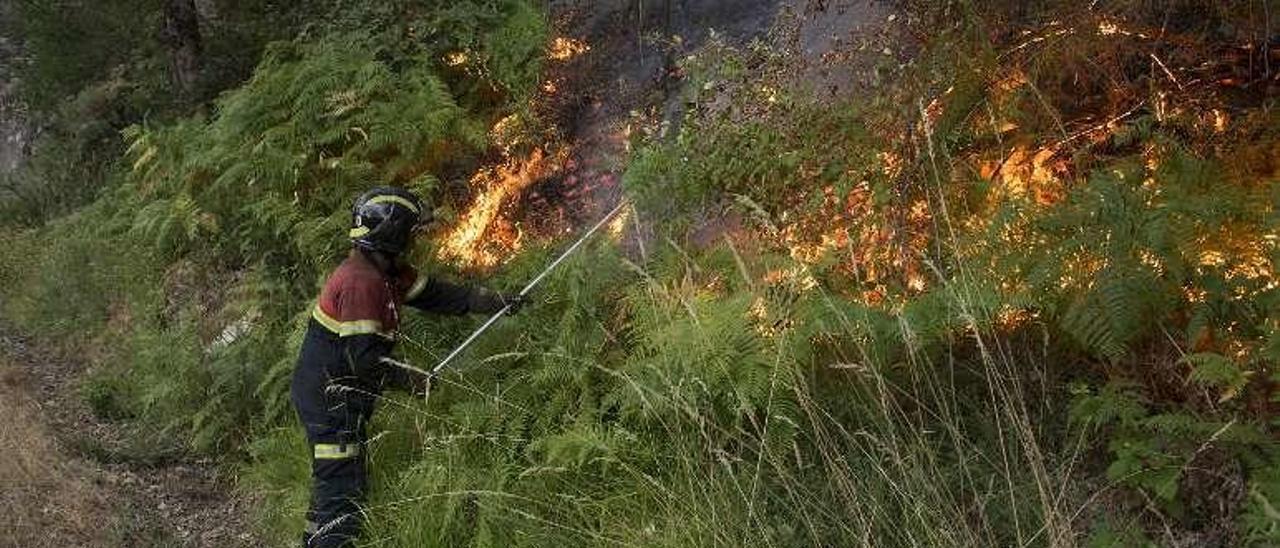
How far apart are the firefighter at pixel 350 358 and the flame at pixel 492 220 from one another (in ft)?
5.91

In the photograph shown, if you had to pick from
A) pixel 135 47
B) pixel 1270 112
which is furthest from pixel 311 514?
pixel 135 47

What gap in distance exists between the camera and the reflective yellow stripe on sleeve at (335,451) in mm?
5098

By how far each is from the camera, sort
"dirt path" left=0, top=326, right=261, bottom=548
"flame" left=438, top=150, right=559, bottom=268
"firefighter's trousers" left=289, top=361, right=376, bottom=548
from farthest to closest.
A: "flame" left=438, top=150, right=559, bottom=268, "dirt path" left=0, top=326, right=261, bottom=548, "firefighter's trousers" left=289, top=361, right=376, bottom=548

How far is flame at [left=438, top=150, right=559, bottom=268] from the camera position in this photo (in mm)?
7230

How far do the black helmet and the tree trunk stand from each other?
6.53 metres

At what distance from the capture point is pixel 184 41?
35.5 feet

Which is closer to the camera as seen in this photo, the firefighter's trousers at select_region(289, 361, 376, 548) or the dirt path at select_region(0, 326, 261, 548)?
the firefighter's trousers at select_region(289, 361, 376, 548)

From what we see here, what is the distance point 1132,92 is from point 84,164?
12183 mm

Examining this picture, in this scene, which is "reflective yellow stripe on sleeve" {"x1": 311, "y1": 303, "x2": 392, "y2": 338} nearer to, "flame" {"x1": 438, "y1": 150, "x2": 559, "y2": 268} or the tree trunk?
"flame" {"x1": 438, "y1": 150, "x2": 559, "y2": 268}

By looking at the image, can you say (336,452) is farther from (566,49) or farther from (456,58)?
(566,49)

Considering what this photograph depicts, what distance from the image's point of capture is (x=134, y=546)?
5.47m

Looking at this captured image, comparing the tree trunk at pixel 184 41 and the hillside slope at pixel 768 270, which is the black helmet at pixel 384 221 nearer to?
the hillside slope at pixel 768 270

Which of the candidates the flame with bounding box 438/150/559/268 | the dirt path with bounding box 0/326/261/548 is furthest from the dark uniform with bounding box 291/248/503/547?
the flame with bounding box 438/150/559/268

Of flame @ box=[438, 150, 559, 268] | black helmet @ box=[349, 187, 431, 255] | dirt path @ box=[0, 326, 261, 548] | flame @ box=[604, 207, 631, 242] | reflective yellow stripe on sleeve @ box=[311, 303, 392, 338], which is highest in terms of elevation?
black helmet @ box=[349, 187, 431, 255]
